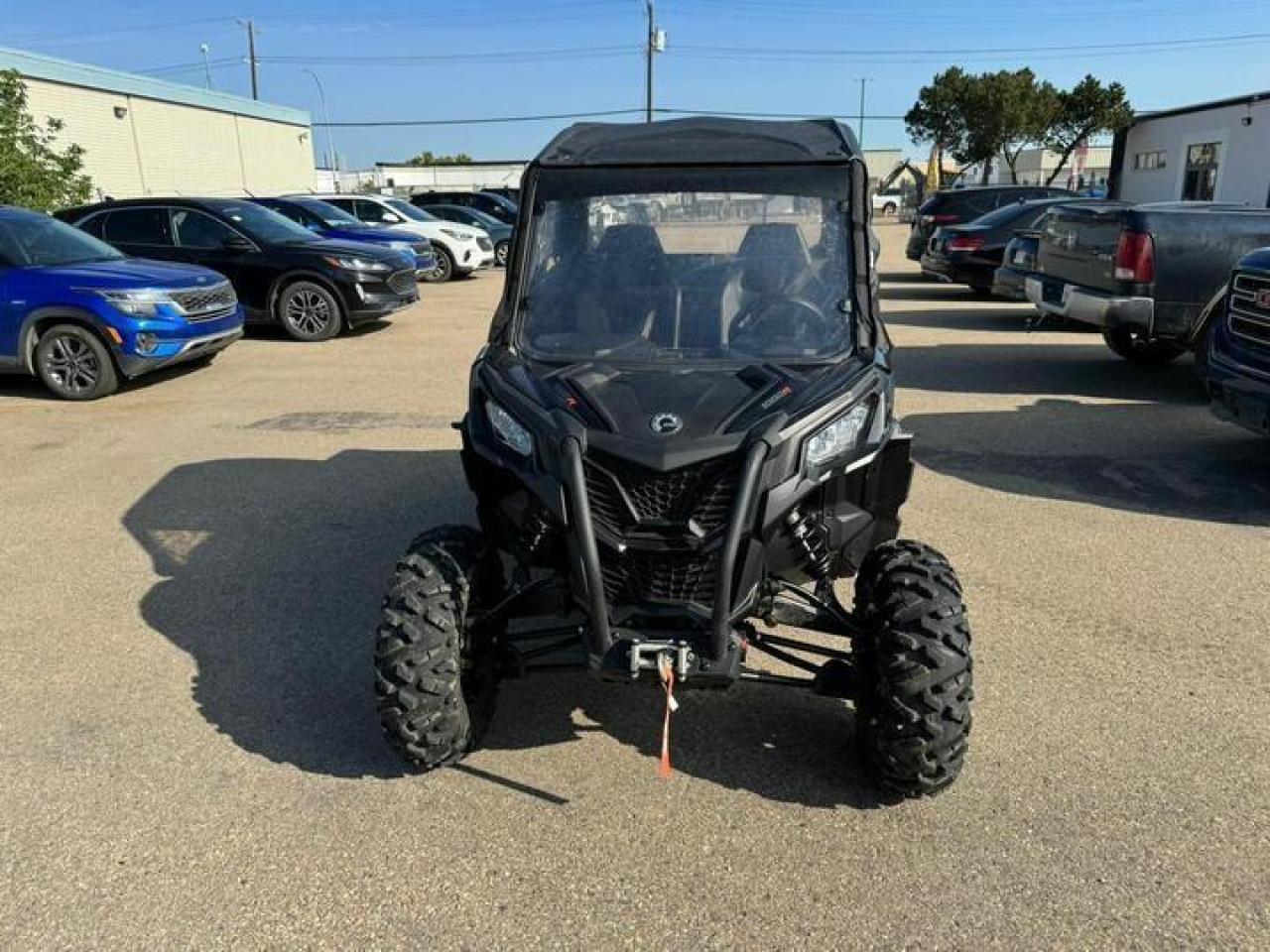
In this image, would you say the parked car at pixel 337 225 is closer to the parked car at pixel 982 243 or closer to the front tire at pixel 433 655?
the parked car at pixel 982 243

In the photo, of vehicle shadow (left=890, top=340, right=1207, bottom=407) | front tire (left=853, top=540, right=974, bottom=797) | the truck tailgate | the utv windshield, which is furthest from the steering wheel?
the truck tailgate

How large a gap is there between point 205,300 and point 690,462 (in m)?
7.92

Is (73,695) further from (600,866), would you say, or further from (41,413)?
(41,413)

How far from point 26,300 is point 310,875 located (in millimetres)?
7846

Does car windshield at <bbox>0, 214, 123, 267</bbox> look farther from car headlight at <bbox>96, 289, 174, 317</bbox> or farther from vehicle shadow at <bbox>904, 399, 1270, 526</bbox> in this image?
vehicle shadow at <bbox>904, 399, 1270, 526</bbox>

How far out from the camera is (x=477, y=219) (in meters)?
22.5

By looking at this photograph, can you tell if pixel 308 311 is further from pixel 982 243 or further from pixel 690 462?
pixel 690 462

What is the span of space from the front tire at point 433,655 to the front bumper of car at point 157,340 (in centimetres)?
666

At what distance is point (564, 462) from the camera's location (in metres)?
2.94

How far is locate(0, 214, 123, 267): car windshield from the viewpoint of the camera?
8992mm

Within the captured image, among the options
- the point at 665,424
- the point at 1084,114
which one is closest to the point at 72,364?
the point at 665,424

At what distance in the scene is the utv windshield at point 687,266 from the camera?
3.67 metres

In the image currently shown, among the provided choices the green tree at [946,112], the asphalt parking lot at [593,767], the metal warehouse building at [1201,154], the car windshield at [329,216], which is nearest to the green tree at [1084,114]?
the green tree at [946,112]

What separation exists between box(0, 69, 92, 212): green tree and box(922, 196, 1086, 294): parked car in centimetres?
1531
